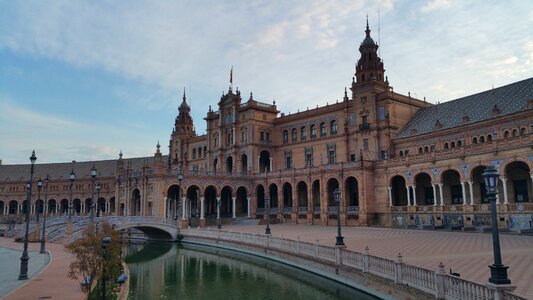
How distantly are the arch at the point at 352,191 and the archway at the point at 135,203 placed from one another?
95.2ft

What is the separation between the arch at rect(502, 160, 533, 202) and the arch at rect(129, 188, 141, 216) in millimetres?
45659

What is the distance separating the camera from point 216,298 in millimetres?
20359

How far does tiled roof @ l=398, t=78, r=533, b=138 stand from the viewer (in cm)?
4346

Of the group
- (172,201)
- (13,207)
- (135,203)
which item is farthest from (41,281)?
(13,207)

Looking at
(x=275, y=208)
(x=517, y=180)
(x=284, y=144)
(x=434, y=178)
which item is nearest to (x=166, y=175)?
(x=275, y=208)

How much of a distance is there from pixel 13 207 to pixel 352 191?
266 ft

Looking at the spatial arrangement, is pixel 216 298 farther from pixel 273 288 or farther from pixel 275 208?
pixel 275 208

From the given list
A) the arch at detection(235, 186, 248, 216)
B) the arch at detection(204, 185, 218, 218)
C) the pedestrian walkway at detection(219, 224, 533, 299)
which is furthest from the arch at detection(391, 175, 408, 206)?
the arch at detection(204, 185, 218, 218)

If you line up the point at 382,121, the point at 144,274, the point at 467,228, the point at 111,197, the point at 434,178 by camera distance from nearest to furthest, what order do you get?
the point at 144,274 < the point at 467,228 < the point at 434,178 < the point at 382,121 < the point at 111,197

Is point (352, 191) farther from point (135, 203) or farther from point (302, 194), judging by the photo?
point (135, 203)

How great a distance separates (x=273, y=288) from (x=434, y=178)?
1044 inches

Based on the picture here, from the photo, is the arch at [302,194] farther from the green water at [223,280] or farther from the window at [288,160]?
the green water at [223,280]

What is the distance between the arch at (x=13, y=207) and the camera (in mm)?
96188

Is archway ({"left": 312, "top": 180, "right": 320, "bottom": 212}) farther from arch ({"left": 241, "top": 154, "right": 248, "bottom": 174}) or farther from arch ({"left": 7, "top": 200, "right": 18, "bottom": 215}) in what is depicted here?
arch ({"left": 7, "top": 200, "right": 18, "bottom": 215})
